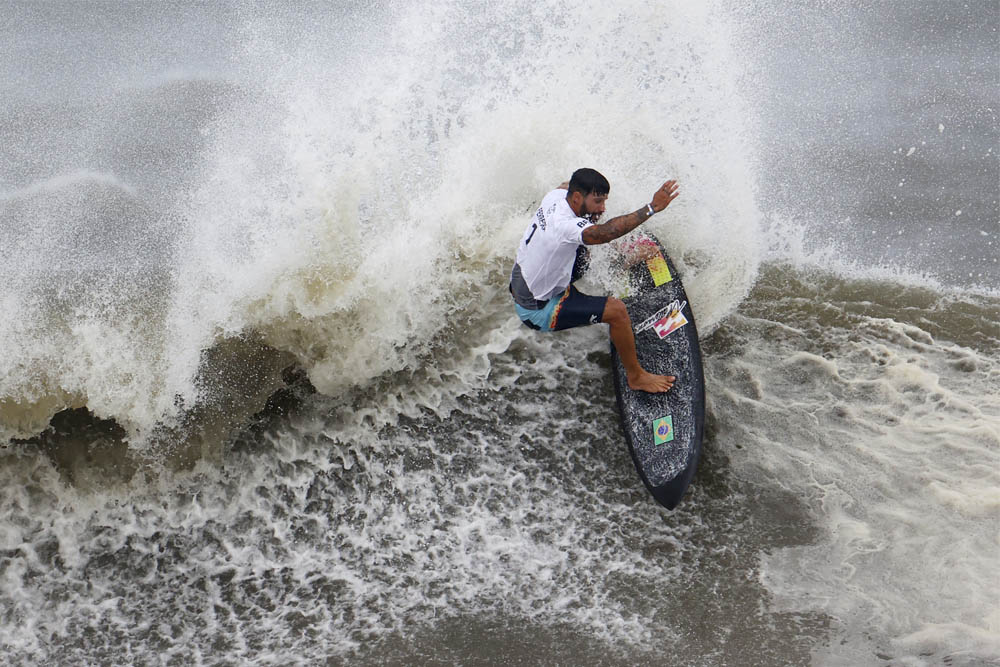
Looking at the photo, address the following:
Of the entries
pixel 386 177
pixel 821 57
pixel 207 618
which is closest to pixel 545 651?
pixel 207 618

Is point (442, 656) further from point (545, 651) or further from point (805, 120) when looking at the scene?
point (805, 120)

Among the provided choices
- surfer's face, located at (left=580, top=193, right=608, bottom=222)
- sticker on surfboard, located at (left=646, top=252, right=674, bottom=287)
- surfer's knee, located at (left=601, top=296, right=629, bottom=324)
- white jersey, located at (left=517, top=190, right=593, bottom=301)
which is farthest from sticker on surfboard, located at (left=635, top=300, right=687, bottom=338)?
surfer's face, located at (left=580, top=193, right=608, bottom=222)

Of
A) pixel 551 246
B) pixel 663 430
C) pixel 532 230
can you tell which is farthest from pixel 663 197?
pixel 663 430

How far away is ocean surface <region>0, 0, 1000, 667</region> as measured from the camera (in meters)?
4.06

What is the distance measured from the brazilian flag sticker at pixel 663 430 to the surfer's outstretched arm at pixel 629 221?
1376 millimetres

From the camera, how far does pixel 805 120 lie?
5.21 meters

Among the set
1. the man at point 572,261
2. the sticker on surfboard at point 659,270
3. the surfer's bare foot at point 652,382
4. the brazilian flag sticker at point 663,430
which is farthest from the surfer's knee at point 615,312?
the brazilian flag sticker at point 663,430

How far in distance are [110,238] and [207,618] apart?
2739 mm

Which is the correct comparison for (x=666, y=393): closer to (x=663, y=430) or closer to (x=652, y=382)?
(x=652, y=382)

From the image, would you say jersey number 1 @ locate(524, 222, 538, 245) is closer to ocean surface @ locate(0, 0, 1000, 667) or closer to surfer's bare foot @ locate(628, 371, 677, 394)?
ocean surface @ locate(0, 0, 1000, 667)

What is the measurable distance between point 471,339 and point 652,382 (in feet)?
4.19

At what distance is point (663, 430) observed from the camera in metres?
4.25

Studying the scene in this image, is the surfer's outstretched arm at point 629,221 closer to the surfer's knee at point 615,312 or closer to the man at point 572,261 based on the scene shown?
the man at point 572,261

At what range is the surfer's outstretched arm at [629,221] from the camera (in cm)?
334
